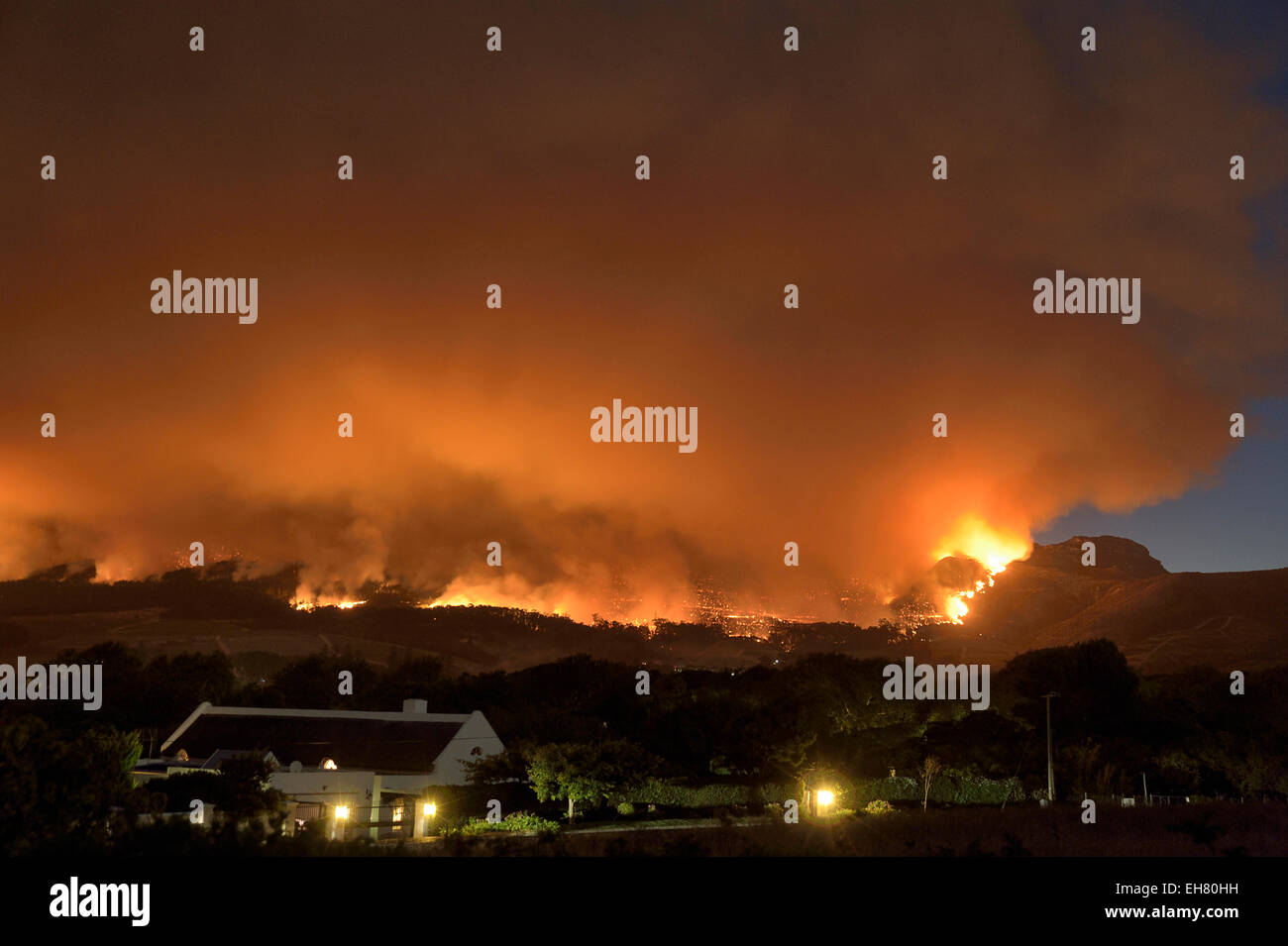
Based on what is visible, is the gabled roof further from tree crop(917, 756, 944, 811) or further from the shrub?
tree crop(917, 756, 944, 811)

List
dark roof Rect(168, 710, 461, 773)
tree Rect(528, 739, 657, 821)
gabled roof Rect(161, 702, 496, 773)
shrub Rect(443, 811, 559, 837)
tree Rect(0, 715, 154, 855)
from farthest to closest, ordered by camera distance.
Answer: gabled roof Rect(161, 702, 496, 773)
dark roof Rect(168, 710, 461, 773)
tree Rect(528, 739, 657, 821)
shrub Rect(443, 811, 559, 837)
tree Rect(0, 715, 154, 855)

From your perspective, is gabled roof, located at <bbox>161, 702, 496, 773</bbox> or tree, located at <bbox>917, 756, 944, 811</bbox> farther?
gabled roof, located at <bbox>161, 702, 496, 773</bbox>

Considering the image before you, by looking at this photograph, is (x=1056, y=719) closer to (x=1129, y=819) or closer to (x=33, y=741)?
(x=1129, y=819)

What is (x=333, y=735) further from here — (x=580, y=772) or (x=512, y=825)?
(x=512, y=825)

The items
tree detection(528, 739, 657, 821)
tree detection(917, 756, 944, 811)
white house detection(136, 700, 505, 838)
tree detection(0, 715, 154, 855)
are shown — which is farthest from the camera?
tree detection(917, 756, 944, 811)

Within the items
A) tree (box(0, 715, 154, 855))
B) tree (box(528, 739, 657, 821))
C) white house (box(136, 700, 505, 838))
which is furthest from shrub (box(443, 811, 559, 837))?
tree (box(0, 715, 154, 855))

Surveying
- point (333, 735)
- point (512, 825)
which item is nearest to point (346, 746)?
point (333, 735)

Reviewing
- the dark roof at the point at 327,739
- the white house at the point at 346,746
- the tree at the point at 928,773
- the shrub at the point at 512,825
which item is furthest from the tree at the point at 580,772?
the tree at the point at 928,773
